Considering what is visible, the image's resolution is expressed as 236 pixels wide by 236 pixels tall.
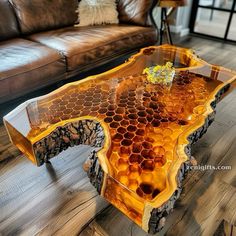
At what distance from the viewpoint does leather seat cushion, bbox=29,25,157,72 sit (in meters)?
1.89

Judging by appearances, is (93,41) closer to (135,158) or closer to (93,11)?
(93,11)

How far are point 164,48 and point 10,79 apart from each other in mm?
1157

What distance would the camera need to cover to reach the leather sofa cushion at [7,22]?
6.54ft

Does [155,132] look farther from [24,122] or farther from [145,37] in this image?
[145,37]

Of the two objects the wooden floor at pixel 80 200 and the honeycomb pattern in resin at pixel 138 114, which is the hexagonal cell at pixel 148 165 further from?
the wooden floor at pixel 80 200

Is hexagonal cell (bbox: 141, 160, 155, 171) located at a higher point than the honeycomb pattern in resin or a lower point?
lower

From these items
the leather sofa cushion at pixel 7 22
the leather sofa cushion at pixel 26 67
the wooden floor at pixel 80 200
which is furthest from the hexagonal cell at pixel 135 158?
the leather sofa cushion at pixel 7 22

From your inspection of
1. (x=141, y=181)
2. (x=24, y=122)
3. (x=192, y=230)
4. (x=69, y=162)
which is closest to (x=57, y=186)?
(x=69, y=162)

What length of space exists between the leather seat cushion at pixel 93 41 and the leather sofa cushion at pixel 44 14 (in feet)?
0.30

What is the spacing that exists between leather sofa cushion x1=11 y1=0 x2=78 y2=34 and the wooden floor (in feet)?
3.66

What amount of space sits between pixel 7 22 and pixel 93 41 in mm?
742

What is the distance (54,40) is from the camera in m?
1.99

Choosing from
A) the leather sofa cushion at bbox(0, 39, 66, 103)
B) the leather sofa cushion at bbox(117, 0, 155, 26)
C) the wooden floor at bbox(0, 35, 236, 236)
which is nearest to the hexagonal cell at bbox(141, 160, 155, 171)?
the wooden floor at bbox(0, 35, 236, 236)

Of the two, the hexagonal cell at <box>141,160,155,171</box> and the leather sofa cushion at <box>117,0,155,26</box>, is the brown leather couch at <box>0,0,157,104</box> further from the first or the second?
the hexagonal cell at <box>141,160,155,171</box>
